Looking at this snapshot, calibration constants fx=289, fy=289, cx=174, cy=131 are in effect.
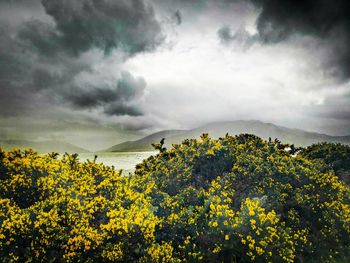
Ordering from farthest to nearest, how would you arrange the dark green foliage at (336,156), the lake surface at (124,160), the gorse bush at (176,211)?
the lake surface at (124,160), the dark green foliage at (336,156), the gorse bush at (176,211)

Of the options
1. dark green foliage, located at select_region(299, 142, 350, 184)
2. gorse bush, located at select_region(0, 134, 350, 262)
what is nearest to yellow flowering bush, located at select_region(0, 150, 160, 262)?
gorse bush, located at select_region(0, 134, 350, 262)

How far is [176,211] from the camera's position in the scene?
741 cm

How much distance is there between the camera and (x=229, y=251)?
657 cm

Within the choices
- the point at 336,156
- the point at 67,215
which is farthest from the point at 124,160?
the point at 67,215

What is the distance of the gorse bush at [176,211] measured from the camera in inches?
242

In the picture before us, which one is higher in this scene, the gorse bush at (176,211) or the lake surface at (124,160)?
the lake surface at (124,160)

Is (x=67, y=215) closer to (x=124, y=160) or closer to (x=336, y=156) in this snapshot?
(x=336, y=156)

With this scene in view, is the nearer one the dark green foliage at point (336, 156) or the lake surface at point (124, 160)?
the dark green foliage at point (336, 156)

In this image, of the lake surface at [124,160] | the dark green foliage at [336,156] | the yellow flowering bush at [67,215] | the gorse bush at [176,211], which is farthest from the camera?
the lake surface at [124,160]

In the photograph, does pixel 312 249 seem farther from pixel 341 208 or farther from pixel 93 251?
pixel 93 251

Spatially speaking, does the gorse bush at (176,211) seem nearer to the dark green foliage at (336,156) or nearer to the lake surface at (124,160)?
the dark green foliage at (336,156)

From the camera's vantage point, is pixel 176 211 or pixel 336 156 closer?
pixel 176 211

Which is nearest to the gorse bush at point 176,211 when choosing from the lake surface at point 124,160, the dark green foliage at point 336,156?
the dark green foliage at point 336,156

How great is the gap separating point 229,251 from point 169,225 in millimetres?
1524
